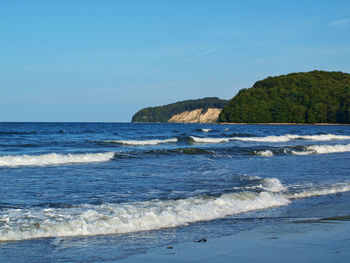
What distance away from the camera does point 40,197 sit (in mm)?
9242

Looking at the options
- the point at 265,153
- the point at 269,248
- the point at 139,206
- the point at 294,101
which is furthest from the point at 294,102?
the point at 269,248

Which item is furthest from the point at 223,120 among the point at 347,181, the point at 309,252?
the point at 309,252

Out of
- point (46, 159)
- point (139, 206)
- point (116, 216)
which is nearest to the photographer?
point (116, 216)

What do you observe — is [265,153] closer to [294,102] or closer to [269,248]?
[269,248]

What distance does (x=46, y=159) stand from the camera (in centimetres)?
1853

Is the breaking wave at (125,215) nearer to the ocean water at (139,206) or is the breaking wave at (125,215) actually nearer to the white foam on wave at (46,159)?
the ocean water at (139,206)

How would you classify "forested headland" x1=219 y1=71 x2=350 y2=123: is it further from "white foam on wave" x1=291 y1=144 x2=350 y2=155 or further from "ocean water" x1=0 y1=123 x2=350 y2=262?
"ocean water" x1=0 y1=123 x2=350 y2=262

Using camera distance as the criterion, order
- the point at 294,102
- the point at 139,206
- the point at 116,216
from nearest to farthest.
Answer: the point at 116,216 < the point at 139,206 < the point at 294,102

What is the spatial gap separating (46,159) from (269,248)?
48.3 ft

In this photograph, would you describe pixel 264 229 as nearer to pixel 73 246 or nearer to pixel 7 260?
pixel 73 246

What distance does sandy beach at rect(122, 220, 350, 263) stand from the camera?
5.11 m

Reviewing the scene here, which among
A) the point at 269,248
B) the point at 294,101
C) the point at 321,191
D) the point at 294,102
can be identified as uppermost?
the point at 294,101

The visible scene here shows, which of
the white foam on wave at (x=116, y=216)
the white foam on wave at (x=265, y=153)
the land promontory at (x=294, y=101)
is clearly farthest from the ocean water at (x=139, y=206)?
the land promontory at (x=294, y=101)

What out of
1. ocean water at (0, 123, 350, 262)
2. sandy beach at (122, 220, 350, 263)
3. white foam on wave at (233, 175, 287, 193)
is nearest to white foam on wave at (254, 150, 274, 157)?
ocean water at (0, 123, 350, 262)
